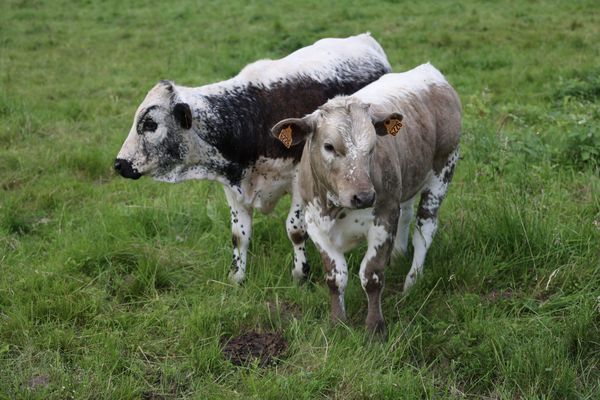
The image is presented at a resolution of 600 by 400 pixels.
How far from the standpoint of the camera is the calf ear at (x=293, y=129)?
378 cm

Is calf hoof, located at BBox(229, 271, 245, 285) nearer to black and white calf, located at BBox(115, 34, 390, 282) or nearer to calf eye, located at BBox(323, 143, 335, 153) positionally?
black and white calf, located at BBox(115, 34, 390, 282)

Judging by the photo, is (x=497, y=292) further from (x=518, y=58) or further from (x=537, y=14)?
(x=537, y=14)

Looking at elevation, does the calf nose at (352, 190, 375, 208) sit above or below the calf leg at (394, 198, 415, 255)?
above

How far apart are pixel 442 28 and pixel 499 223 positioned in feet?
28.3

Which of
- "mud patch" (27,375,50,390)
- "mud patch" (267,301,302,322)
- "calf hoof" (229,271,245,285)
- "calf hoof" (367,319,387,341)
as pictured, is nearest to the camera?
"mud patch" (27,375,50,390)

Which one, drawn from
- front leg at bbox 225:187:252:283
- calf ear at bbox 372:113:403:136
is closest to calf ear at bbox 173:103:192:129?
front leg at bbox 225:187:252:283

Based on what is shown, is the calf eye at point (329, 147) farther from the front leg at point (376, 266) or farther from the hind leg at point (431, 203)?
the hind leg at point (431, 203)

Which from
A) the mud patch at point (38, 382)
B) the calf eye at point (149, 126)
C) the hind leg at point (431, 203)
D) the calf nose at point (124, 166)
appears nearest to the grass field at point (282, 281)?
the mud patch at point (38, 382)

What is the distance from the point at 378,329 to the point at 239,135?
159cm

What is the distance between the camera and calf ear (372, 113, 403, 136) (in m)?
3.80

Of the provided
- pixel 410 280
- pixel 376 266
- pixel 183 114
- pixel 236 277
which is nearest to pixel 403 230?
pixel 410 280

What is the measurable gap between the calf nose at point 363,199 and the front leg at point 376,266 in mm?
531

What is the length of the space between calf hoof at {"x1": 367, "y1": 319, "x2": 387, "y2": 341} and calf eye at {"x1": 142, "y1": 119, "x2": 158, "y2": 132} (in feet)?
5.89

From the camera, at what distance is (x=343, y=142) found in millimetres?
3637
